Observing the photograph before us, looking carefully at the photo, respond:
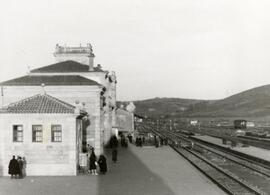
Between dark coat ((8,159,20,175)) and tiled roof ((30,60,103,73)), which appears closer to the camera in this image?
dark coat ((8,159,20,175))

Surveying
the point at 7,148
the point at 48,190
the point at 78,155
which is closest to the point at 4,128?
the point at 7,148

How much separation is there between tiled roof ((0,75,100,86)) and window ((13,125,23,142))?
8.81 metres

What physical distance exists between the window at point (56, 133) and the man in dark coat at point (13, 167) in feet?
7.28

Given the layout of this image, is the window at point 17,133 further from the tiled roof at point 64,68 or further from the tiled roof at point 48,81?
the tiled roof at point 64,68

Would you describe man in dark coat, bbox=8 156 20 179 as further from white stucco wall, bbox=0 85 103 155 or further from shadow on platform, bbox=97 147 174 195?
white stucco wall, bbox=0 85 103 155

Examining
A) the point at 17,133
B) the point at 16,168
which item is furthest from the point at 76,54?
the point at 16,168

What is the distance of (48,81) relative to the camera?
31656 mm

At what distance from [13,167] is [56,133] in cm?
268

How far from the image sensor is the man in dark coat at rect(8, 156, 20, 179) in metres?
20.7

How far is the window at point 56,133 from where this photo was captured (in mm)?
22109

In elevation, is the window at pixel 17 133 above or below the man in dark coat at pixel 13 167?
above

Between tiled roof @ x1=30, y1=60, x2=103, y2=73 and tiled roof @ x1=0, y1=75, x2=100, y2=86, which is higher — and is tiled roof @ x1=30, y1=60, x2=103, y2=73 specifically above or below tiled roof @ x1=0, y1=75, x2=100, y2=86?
above

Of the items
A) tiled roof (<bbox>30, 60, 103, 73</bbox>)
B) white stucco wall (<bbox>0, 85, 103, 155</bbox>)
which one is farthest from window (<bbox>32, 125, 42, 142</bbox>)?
tiled roof (<bbox>30, 60, 103, 73</bbox>)

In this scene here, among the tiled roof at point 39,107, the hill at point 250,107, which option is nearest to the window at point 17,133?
the tiled roof at point 39,107
